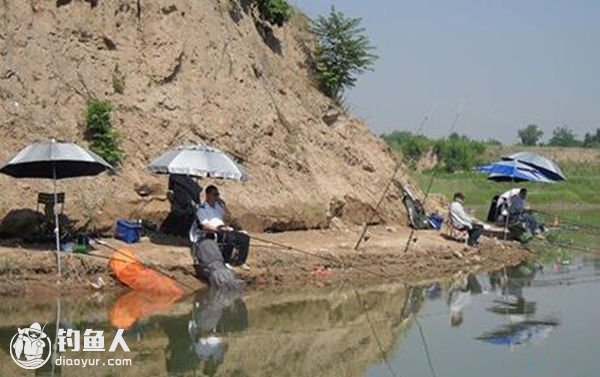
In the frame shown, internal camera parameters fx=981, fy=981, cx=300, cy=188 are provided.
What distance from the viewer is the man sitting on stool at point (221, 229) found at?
16.2 metres

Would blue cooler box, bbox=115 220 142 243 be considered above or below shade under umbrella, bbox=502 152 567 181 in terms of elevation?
below

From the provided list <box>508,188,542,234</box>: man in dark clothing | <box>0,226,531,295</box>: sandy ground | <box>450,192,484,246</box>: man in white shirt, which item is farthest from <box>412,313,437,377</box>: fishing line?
<box>508,188,542,234</box>: man in dark clothing

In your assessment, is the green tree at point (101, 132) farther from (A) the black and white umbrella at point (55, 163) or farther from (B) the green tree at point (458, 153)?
(B) the green tree at point (458, 153)

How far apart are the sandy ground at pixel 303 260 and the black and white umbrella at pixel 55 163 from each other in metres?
0.49

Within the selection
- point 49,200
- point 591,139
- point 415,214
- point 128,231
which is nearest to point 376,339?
point 128,231

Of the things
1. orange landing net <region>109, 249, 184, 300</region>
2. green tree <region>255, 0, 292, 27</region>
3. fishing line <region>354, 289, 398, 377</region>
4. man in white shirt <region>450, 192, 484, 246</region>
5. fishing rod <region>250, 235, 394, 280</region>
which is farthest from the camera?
green tree <region>255, 0, 292, 27</region>

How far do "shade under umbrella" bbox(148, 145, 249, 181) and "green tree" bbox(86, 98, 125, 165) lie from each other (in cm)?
184

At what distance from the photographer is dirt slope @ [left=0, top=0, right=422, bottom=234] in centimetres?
1780

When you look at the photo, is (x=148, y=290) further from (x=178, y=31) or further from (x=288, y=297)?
(x=178, y=31)

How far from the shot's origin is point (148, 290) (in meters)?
15.4

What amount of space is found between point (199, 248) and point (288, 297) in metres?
1.65

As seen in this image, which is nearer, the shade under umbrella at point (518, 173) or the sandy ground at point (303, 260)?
the sandy ground at point (303, 260)

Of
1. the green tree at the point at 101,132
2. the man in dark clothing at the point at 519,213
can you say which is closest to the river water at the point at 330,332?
the green tree at the point at 101,132

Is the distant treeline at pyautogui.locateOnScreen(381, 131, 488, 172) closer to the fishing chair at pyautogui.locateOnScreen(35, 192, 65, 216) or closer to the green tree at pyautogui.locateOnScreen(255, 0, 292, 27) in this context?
the green tree at pyautogui.locateOnScreen(255, 0, 292, 27)
